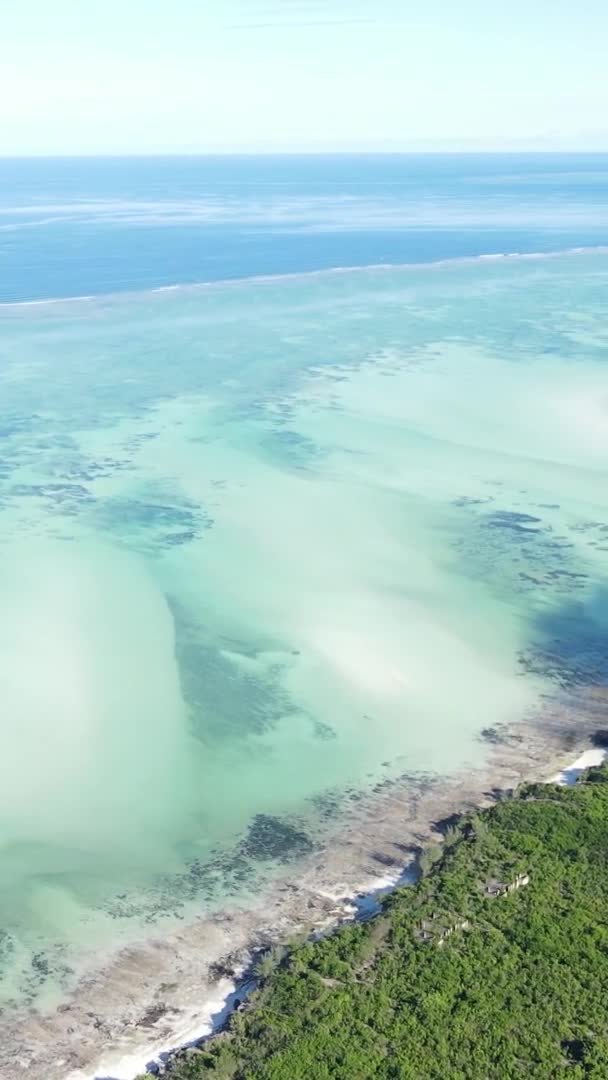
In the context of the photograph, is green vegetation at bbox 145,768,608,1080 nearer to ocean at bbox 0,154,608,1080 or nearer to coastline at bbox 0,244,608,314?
ocean at bbox 0,154,608,1080

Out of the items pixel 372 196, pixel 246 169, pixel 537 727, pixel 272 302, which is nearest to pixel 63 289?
pixel 272 302

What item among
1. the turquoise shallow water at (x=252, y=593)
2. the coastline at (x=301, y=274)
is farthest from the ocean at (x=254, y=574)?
the coastline at (x=301, y=274)

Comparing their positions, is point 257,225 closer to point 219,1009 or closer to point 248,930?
point 248,930

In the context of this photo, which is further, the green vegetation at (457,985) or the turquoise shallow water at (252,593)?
the turquoise shallow water at (252,593)

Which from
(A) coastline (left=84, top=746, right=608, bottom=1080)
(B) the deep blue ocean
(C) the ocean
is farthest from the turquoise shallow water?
(B) the deep blue ocean

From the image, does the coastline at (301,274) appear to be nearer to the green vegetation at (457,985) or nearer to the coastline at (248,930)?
the coastline at (248,930)

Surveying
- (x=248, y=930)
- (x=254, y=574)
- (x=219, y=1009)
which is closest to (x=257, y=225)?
(x=254, y=574)
